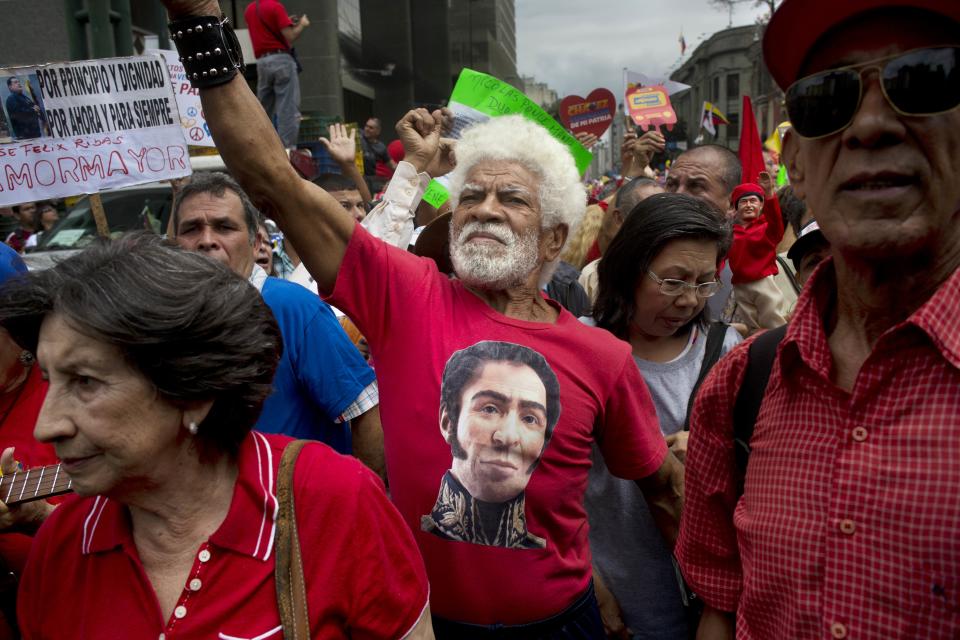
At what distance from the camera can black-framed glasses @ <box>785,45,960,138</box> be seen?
1.20m

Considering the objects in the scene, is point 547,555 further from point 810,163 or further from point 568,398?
point 810,163

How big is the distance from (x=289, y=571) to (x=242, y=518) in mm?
162

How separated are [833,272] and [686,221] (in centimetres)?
126

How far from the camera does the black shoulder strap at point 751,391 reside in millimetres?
1554

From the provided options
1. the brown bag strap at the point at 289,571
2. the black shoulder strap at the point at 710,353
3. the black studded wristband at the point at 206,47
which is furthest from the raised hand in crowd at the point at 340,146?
the brown bag strap at the point at 289,571

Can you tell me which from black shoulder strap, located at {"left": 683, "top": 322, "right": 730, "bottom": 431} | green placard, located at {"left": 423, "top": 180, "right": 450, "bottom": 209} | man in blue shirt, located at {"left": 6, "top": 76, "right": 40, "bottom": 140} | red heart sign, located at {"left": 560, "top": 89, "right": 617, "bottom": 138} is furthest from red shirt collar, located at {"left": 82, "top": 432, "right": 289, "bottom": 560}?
red heart sign, located at {"left": 560, "top": 89, "right": 617, "bottom": 138}

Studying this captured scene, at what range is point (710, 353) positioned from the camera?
2.79 meters

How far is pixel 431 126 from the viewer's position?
337cm

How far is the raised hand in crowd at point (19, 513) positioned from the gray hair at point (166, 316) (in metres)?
0.59

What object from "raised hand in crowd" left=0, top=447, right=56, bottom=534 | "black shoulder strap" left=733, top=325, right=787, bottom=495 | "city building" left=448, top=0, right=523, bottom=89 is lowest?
"raised hand in crowd" left=0, top=447, right=56, bottom=534

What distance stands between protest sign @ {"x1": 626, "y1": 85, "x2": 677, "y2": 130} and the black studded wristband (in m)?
7.48

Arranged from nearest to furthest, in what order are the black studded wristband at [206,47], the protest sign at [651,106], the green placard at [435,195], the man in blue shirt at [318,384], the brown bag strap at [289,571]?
1. the brown bag strap at [289,571]
2. the black studded wristband at [206,47]
3. the man in blue shirt at [318,384]
4. the green placard at [435,195]
5. the protest sign at [651,106]

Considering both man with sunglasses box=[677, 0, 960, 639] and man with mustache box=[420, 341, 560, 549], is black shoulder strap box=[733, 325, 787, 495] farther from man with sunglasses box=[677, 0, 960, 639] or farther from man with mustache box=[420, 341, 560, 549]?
man with mustache box=[420, 341, 560, 549]

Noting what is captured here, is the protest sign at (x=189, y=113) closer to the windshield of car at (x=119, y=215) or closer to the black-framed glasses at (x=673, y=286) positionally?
the windshield of car at (x=119, y=215)
